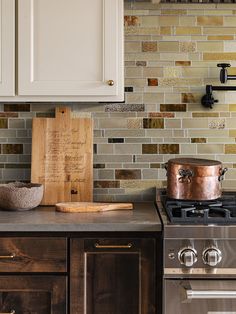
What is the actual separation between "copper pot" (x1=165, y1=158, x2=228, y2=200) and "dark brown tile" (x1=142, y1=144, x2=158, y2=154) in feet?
1.26

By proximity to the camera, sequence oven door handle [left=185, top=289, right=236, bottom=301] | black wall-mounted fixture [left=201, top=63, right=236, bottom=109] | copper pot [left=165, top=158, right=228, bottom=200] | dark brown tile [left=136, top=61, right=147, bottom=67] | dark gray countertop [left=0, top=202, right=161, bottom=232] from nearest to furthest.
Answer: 1. oven door handle [left=185, top=289, right=236, bottom=301]
2. dark gray countertop [left=0, top=202, right=161, bottom=232]
3. copper pot [left=165, top=158, right=228, bottom=200]
4. black wall-mounted fixture [left=201, top=63, right=236, bottom=109]
5. dark brown tile [left=136, top=61, right=147, bottom=67]

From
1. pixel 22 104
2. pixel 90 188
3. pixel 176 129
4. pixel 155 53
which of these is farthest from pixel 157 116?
pixel 22 104

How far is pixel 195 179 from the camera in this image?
7.81 feet

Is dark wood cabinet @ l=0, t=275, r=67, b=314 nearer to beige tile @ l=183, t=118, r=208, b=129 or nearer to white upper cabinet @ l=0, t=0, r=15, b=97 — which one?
white upper cabinet @ l=0, t=0, r=15, b=97

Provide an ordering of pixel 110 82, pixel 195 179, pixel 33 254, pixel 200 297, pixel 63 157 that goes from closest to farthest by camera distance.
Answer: pixel 200 297 → pixel 33 254 → pixel 195 179 → pixel 110 82 → pixel 63 157

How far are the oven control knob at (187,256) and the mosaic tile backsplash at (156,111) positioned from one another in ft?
2.44

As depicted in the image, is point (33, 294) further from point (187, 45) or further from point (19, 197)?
point (187, 45)

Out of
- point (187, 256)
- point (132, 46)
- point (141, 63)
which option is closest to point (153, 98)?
point (141, 63)

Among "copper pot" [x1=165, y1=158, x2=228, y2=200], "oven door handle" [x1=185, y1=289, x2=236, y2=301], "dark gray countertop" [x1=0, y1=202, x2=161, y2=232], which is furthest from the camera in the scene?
"copper pot" [x1=165, y1=158, x2=228, y2=200]

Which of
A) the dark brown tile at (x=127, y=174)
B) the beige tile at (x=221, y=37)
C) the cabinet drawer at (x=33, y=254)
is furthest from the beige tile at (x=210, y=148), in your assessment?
the cabinet drawer at (x=33, y=254)

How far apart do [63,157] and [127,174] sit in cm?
36

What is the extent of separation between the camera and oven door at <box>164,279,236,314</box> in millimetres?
Result: 2078

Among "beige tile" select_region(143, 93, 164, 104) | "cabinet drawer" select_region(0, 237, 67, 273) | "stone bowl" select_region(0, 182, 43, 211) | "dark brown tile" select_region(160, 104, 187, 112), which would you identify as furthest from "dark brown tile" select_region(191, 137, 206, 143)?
"cabinet drawer" select_region(0, 237, 67, 273)

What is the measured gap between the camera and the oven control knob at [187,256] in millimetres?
2098
